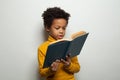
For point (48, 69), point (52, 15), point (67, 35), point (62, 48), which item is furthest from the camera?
point (67, 35)

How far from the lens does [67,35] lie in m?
1.64

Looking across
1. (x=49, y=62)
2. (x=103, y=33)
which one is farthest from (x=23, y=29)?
(x=103, y=33)

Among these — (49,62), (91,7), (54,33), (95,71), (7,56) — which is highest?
(91,7)

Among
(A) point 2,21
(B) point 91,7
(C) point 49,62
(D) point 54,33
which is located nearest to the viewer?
(C) point 49,62

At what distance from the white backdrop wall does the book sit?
0.39 metres

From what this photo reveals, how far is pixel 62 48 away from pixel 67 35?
1.60 feet

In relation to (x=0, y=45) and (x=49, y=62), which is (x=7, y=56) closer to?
(x=0, y=45)

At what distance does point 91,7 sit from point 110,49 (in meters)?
0.35

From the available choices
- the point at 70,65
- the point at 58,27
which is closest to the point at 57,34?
the point at 58,27

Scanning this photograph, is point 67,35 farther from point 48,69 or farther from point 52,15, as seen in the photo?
point 48,69

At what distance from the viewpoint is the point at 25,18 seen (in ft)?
5.07

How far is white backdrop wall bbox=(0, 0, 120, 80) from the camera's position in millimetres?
1542

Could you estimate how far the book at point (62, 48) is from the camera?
3.66 ft

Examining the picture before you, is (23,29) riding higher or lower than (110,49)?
higher
